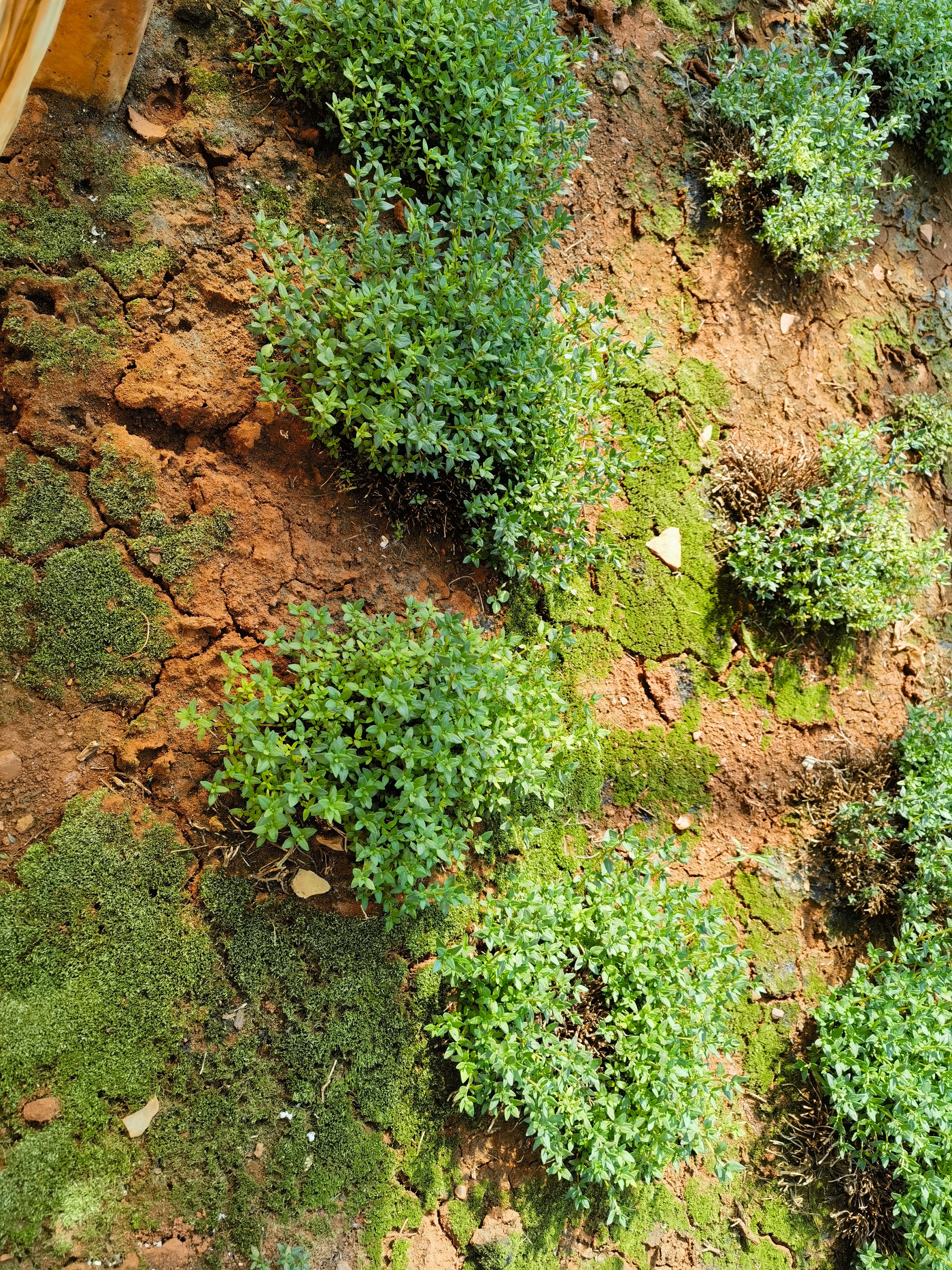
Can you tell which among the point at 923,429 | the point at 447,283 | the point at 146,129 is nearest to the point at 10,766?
the point at 447,283

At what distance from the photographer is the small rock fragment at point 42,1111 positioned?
A: 2.23m

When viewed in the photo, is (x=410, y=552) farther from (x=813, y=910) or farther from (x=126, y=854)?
(x=813, y=910)

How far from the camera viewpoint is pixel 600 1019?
9.97ft

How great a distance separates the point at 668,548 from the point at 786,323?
5.22 ft

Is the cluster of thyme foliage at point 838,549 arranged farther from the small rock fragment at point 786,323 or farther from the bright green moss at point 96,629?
the bright green moss at point 96,629

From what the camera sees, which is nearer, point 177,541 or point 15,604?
point 15,604

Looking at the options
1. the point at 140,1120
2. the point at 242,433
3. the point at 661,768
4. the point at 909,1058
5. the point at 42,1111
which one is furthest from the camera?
the point at 661,768

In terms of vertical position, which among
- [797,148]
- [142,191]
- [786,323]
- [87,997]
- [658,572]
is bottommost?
[87,997]

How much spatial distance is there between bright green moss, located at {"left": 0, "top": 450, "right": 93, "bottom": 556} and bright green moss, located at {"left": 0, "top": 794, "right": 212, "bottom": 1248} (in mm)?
821

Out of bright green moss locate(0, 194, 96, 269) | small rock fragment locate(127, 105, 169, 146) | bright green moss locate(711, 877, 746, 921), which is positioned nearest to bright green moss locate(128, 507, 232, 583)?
bright green moss locate(0, 194, 96, 269)

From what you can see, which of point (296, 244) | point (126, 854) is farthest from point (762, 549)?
point (126, 854)

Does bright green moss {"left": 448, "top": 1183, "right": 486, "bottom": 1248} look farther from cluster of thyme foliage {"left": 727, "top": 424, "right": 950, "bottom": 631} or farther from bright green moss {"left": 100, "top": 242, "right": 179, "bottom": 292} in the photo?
bright green moss {"left": 100, "top": 242, "right": 179, "bottom": 292}

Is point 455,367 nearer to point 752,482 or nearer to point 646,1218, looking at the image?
point 752,482

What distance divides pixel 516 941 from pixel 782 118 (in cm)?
413
